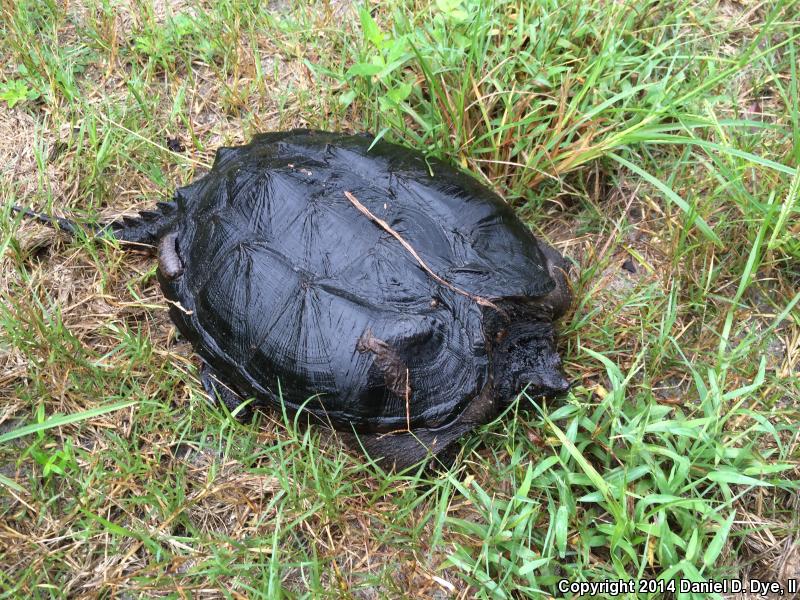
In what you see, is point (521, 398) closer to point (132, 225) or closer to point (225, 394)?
point (225, 394)

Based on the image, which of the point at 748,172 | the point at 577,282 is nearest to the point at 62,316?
the point at 577,282

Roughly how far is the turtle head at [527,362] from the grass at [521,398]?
107 millimetres

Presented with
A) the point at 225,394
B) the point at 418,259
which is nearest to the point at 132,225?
the point at 225,394

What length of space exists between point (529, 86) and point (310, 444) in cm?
202

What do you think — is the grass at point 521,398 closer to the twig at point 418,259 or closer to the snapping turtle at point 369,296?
the snapping turtle at point 369,296

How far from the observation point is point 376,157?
2.46 meters

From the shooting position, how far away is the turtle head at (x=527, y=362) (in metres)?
2.24

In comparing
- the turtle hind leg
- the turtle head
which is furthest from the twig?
the turtle hind leg

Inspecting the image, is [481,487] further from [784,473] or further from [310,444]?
[784,473]

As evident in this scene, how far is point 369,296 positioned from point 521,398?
0.76 metres

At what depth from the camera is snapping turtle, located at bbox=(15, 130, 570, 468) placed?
2104 mm

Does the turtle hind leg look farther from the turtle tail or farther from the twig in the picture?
the twig

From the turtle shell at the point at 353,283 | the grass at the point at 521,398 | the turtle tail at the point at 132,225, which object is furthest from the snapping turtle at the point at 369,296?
the turtle tail at the point at 132,225

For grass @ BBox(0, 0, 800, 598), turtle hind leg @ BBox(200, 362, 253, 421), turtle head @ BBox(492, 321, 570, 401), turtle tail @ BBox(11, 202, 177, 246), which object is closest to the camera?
grass @ BBox(0, 0, 800, 598)
